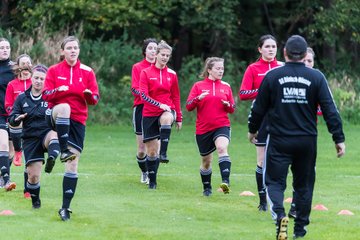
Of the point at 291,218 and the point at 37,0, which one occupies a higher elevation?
the point at 37,0

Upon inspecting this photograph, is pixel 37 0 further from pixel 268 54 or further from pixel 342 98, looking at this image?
pixel 268 54

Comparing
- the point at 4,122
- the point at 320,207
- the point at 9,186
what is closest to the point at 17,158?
the point at 4,122

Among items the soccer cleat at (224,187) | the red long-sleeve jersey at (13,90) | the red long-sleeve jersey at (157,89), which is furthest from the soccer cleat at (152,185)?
the red long-sleeve jersey at (13,90)

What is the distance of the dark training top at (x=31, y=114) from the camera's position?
1336 centimetres

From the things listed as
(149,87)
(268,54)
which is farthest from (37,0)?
(268,54)

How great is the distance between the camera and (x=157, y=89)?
53.2 ft

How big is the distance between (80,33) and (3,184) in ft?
56.5

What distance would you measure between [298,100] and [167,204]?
12.7 ft

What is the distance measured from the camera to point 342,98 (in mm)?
30188

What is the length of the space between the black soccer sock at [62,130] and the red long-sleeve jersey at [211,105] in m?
3.12

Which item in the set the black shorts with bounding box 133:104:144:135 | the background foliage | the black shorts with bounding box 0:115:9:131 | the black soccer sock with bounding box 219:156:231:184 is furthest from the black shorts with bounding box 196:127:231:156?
the background foliage

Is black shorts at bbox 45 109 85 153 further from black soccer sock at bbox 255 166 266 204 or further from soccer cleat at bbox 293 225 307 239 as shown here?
soccer cleat at bbox 293 225 307 239

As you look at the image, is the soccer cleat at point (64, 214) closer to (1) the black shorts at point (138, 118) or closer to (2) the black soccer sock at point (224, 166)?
(2) the black soccer sock at point (224, 166)

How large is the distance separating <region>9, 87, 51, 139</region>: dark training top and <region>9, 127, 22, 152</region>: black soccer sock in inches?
87.4
